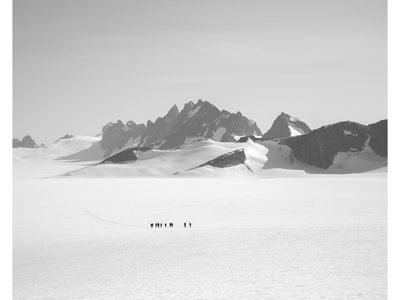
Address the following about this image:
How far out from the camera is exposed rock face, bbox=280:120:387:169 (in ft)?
476

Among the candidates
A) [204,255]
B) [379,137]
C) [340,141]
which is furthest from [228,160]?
[204,255]

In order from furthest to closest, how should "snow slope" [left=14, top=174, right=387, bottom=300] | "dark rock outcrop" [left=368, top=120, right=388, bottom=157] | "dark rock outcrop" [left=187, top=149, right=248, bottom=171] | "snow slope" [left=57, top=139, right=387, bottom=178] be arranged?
"dark rock outcrop" [left=368, top=120, right=388, bottom=157] < "dark rock outcrop" [left=187, top=149, right=248, bottom=171] < "snow slope" [left=57, top=139, right=387, bottom=178] < "snow slope" [left=14, top=174, right=387, bottom=300]

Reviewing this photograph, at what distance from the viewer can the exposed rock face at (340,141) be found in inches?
5709

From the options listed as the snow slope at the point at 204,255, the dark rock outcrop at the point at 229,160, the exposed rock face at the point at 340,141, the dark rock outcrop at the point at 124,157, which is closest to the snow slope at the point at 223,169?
the dark rock outcrop at the point at 229,160

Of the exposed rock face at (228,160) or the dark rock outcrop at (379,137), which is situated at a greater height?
the dark rock outcrop at (379,137)

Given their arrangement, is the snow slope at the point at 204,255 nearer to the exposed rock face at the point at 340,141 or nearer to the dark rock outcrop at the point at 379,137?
the exposed rock face at the point at 340,141

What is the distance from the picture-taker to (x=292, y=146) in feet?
523

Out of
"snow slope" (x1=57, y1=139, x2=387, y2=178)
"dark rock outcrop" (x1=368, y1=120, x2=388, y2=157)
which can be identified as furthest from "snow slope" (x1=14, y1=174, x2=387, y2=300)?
"dark rock outcrop" (x1=368, y1=120, x2=388, y2=157)

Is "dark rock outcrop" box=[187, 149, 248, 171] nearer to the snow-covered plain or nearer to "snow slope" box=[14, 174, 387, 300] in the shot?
the snow-covered plain

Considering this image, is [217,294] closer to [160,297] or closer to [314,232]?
[160,297]

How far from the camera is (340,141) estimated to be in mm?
148000

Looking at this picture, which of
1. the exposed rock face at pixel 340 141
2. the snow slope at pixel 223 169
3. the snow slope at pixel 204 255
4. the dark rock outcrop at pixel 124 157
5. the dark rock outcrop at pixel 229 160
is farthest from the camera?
the dark rock outcrop at pixel 124 157
